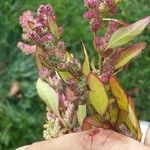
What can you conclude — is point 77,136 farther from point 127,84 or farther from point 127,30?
point 127,84

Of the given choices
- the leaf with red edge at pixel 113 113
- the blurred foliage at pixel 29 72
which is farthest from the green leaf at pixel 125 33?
the blurred foliage at pixel 29 72

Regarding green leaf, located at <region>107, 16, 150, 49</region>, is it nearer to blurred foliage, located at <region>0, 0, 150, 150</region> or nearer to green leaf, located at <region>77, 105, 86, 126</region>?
green leaf, located at <region>77, 105, 86, 126</region>

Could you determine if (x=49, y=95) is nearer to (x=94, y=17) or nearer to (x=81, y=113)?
(x=81, y=113)

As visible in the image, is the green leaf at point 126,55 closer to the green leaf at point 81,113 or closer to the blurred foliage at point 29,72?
the green leaf at point 81,113

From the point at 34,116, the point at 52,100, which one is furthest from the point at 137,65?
the point at 52,100

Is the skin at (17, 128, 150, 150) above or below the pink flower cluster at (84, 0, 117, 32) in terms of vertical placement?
below

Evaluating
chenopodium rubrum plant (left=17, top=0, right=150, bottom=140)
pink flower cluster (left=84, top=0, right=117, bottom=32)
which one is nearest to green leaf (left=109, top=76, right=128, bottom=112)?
chenopodium rubrum plant (left=17, top=0, right=150, bottom=140)
